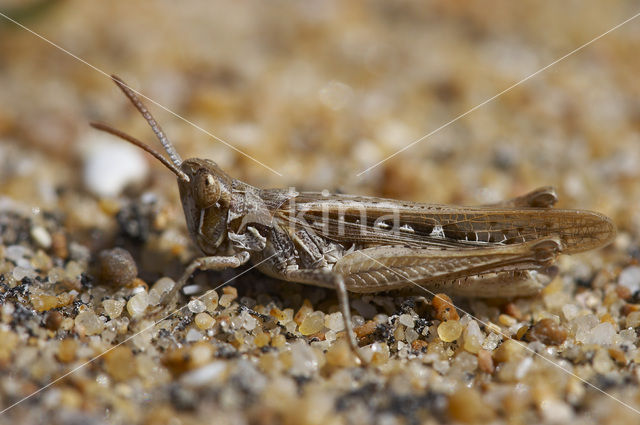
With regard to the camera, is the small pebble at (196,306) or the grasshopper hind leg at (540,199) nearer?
the small pebble at (196,306)

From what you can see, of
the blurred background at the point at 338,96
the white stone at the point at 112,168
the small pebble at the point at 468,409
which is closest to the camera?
the small pebble at the point at 468,409

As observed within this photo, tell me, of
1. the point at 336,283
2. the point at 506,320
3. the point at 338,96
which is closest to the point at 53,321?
the point at 336,283

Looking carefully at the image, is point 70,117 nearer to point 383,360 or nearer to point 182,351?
point 182,351

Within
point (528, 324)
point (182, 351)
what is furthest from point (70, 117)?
point (528, 324)

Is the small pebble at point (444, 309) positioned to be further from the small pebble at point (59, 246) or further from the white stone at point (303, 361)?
→ the small pebble at point (59, 246)

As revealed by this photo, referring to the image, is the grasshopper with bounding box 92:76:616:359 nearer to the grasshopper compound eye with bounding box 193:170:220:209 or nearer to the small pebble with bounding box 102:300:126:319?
the grasshopper compound eye with bounding box 193:170:220:209

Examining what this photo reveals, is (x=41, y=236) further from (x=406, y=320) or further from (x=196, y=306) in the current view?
(x=406, y=320)

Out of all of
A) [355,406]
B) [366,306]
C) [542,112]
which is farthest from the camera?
[542,112]

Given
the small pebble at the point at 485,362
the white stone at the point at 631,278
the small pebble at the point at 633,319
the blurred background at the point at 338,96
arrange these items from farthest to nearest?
the blurred background at the point at 338,96
the white stone at the point at 631,278
the small pebble at the point at 633,319
the small pebble at the point at 485,362

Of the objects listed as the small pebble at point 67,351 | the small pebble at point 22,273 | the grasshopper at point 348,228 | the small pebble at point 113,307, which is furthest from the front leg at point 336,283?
the small pebble at point 22,273
